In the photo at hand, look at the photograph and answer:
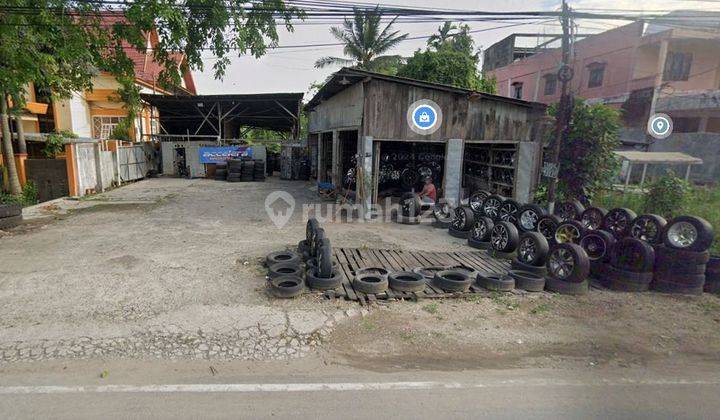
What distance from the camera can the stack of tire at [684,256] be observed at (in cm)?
609

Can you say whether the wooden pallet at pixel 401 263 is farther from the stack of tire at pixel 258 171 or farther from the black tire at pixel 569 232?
the stack of tire at pixel 258 171

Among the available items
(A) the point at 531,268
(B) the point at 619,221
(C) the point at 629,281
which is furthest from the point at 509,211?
(C) the point at 629,281

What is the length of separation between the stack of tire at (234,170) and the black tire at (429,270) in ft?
52.0

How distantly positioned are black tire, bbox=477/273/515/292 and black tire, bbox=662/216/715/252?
9.03 feet

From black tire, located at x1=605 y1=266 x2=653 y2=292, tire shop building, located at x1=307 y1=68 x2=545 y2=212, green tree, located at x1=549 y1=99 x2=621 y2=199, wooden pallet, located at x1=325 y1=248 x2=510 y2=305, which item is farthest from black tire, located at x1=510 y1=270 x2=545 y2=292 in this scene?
green tree, located at x1=549 y1=99 x2=621 y2=199

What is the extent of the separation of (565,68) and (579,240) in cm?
459

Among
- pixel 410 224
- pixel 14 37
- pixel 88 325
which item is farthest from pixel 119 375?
pixel 14 37

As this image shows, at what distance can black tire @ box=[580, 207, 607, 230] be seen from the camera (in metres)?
8.18

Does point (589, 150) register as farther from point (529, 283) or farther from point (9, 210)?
point (9, 210)

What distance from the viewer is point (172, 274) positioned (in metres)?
6.53

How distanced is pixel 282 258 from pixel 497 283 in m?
3.72

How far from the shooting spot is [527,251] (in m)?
6.91

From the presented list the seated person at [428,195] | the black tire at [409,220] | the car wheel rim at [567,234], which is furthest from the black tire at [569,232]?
the seated person at [428,195]

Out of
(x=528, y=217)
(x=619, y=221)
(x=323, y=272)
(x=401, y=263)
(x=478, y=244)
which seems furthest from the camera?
(x=528, y=217)
